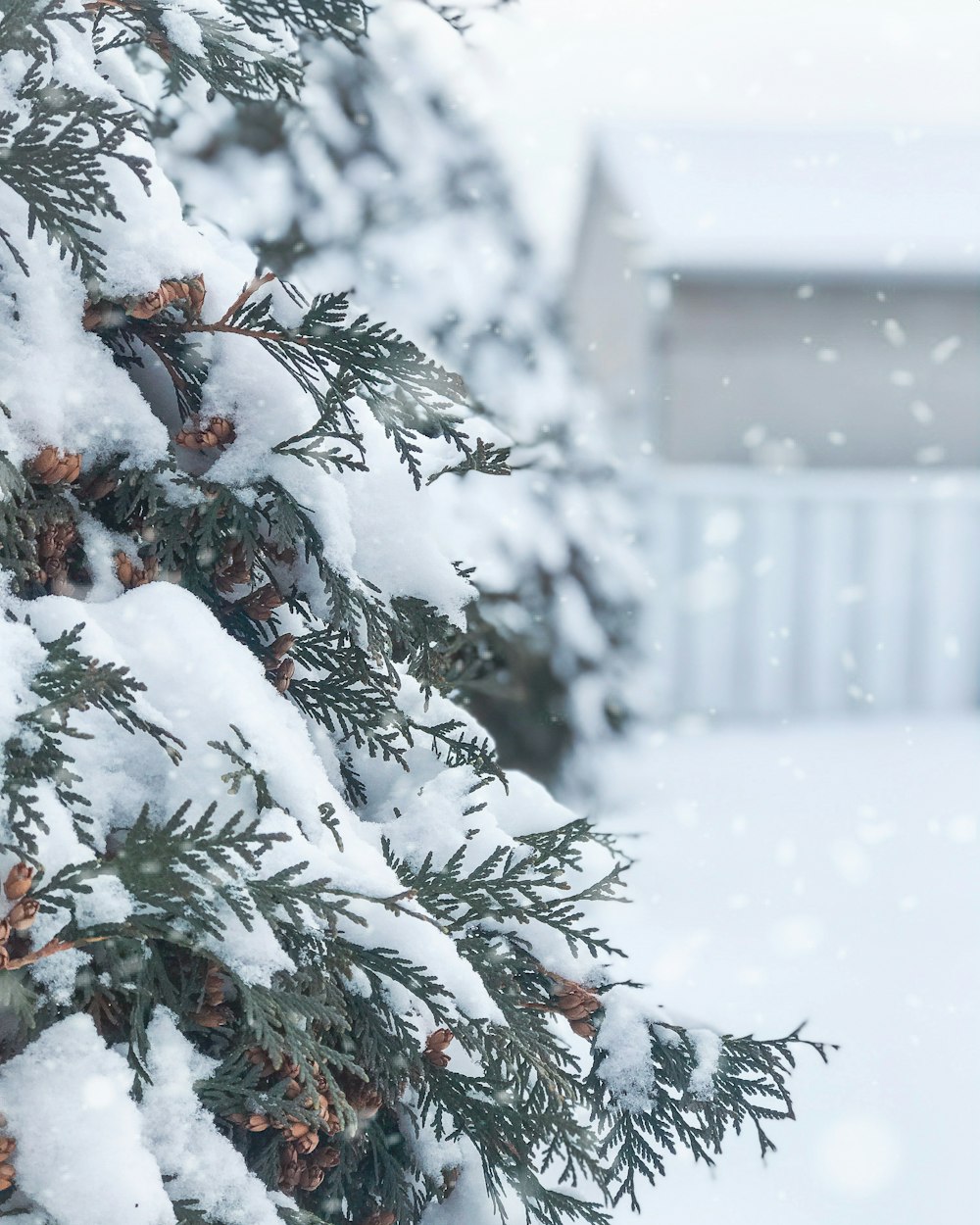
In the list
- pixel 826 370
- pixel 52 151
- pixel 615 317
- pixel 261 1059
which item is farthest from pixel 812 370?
pixel 261 1059

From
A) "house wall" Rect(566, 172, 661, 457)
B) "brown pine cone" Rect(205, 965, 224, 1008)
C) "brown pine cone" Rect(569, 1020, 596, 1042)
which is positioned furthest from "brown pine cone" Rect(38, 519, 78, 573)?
"house wall" Rect(566, 172, 661, 457)

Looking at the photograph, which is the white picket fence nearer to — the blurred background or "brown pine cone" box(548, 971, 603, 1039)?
the blurred background

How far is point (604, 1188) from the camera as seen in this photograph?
140 cm

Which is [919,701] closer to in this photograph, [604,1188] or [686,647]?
[686,647]

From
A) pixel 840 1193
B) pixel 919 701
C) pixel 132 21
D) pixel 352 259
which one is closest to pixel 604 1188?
pixel 840 1193

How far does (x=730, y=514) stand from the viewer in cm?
827

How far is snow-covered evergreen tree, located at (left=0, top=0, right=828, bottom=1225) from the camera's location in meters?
1.11

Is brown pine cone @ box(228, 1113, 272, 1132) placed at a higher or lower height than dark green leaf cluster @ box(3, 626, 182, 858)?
lower

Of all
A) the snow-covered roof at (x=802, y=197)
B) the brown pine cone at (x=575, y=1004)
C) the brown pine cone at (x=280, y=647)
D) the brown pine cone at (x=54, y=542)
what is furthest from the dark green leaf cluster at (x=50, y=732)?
the snow-covered roof at (x=802, y=197)

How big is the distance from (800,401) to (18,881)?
31.7 feet

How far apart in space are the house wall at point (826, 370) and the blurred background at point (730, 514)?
0.03 meters

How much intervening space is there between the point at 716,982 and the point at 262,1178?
10.0ft

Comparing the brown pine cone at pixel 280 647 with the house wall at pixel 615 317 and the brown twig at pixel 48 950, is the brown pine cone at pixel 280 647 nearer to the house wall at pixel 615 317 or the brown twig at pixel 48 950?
the brown twig at pixel 48 950

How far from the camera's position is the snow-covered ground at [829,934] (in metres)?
2.56
